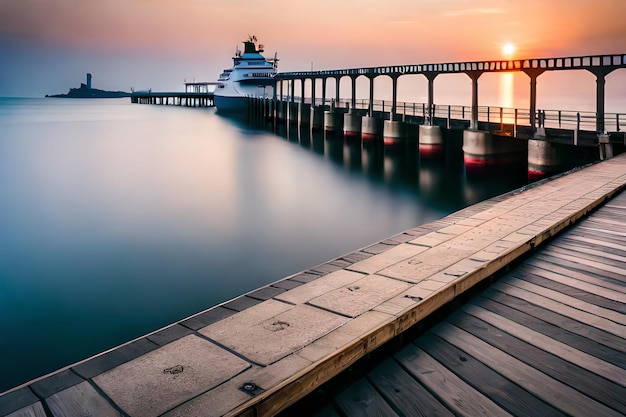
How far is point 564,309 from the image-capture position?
→ 450 centimetres

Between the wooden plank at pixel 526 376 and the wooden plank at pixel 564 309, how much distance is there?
997mm

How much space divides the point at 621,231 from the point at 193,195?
19715mm

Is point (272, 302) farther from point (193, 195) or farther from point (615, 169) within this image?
point (193, 195)

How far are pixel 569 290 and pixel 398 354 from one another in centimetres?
216

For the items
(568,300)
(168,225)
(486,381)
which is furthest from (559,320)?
(168,225)

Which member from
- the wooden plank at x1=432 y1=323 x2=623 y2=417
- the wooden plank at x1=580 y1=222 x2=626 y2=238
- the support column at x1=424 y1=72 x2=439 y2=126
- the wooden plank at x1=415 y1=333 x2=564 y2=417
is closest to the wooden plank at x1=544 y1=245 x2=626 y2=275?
the wooden plank at x1=580 y1=222 x2=626 y2=238

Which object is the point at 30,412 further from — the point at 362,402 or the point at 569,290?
the point at 569,290

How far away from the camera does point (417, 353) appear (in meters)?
3.75

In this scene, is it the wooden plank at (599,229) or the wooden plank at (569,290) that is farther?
the wooden plank at (599,229)

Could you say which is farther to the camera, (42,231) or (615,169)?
(42,231)

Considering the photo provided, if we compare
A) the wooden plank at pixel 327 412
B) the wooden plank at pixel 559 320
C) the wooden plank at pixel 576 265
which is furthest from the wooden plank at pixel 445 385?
the wooden plank at pixel 576 265

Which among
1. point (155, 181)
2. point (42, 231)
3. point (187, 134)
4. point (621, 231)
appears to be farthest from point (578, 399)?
point (187, 134)

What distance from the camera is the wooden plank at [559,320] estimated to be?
3944 mm

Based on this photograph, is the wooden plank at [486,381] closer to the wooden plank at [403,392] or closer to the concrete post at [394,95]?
the wooden plank at [403,392]
